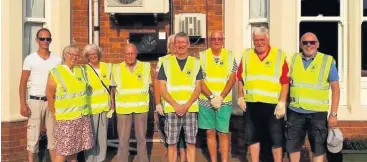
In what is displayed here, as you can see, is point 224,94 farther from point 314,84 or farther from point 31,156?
point 31,156

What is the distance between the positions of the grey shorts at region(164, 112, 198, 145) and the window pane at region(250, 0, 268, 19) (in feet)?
7.17

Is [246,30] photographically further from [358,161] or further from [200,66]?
[358,161]

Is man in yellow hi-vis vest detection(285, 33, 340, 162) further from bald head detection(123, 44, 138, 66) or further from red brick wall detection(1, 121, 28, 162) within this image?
red brick wall detection(1, 121, 28, 162)

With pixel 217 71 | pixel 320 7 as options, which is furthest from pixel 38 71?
pixel 320 7

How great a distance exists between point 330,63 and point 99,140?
3059 mm

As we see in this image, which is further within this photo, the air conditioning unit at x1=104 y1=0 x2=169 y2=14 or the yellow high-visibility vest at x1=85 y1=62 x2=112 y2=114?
the air conditioning unit at x1=104 y1=0 x2=169 y2=14

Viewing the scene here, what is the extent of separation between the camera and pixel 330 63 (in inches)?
245

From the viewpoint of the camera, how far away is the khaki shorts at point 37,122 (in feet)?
22.1

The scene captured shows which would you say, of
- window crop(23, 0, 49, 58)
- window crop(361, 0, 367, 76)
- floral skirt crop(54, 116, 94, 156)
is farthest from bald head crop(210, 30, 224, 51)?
window crop(23, 0, 49, 58)

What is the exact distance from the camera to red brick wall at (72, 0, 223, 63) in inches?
325

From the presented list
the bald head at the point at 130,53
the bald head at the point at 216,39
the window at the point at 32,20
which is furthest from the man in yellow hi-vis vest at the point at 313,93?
the window at the point at 32,20

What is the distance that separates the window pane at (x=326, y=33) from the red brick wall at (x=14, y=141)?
14.2 feet

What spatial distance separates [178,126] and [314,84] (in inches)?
68.5

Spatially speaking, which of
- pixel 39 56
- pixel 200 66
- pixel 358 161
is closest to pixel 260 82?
pixel 200 66
